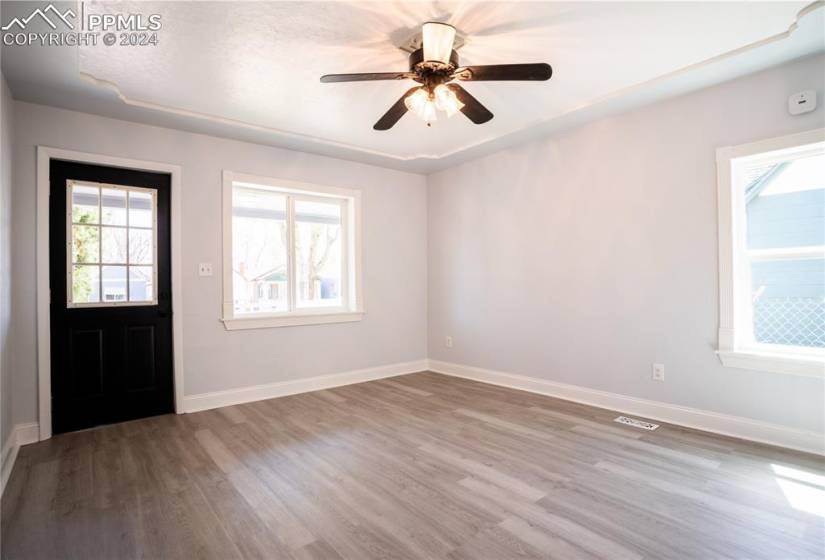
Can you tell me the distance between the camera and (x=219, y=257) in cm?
407

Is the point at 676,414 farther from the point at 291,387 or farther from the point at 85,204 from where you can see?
the point at 85,204

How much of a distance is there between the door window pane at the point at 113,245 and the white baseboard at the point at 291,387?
1.36 meters

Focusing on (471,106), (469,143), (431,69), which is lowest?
(471,106)

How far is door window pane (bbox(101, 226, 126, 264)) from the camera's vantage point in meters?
3.58

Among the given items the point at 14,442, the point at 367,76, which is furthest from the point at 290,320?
the point at 367,76

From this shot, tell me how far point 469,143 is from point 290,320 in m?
2.65

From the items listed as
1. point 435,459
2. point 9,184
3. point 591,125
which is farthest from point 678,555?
point 9,184

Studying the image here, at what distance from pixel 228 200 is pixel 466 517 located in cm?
348

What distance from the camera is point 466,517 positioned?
81.6 inches

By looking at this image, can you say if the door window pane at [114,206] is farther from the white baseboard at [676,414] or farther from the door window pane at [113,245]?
the white baseboard at [676,414]

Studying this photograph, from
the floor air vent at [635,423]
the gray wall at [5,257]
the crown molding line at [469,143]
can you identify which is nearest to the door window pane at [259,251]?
the crown molding line at [469,143]

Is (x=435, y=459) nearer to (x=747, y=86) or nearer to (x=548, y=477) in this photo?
(x=548, y=477)

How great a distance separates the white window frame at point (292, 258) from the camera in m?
4.11

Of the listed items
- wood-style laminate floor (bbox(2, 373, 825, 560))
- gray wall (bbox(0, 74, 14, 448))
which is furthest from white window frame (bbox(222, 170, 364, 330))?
gray wall (bbox(0, 74, 14, 448))
